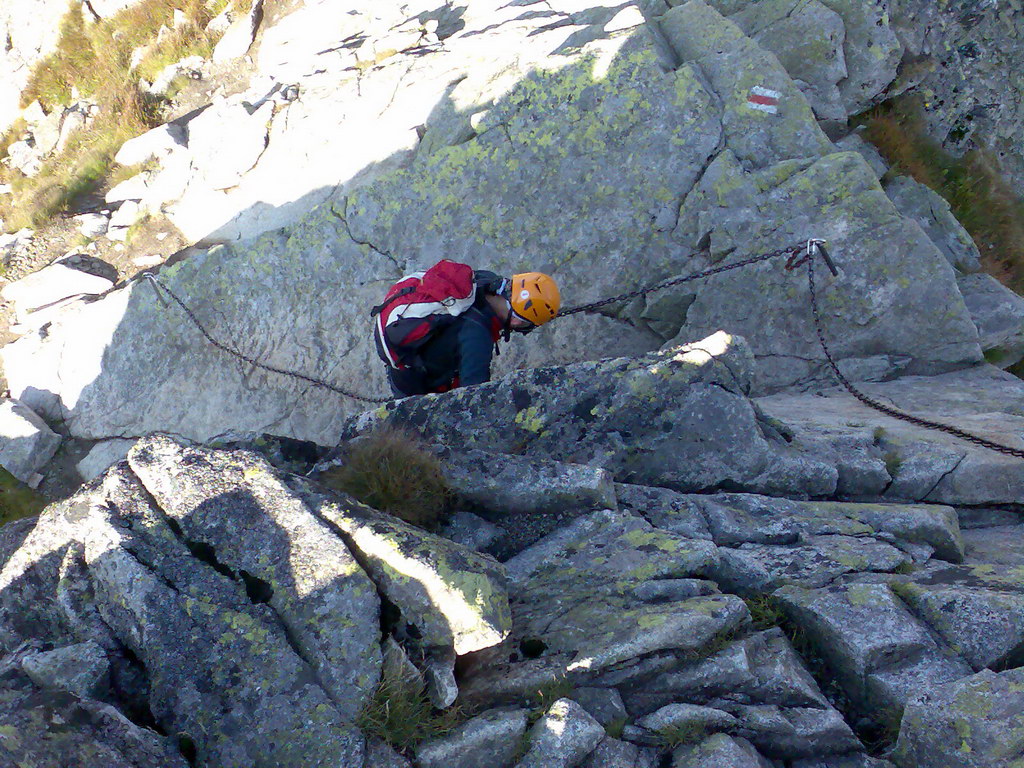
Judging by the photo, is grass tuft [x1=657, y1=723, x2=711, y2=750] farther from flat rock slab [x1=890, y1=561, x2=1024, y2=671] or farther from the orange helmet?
the orange helmet

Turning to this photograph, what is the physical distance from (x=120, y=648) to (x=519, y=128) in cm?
828

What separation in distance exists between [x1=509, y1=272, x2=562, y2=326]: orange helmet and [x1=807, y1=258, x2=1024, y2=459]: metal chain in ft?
10.8

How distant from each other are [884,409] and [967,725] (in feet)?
15.0

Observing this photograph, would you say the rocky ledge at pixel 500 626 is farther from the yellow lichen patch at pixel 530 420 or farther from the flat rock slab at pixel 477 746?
the yellow lichen patch at pixel 530 420

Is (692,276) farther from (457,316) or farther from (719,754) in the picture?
(719,754)

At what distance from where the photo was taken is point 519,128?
1018 centimetres

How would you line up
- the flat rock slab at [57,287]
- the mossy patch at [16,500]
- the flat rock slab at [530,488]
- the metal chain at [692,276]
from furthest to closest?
the flat rock slab at [57,287] < the mossy patch at [16,500] < the metal chain at [692,276] < the flat rock slab at [530,488]

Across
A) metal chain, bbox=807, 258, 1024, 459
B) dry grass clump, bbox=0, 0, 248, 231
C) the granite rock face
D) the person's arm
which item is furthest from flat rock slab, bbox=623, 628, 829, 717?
dry grass clump, bbox=0, 0, 248, 231

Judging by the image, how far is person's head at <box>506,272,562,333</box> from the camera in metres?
7.35

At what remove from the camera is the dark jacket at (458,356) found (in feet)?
23.9

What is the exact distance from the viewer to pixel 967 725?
11.5 feet

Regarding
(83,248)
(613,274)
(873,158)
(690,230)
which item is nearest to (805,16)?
A: (873,158)

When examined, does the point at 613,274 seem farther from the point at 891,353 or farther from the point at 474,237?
the point at 891,353

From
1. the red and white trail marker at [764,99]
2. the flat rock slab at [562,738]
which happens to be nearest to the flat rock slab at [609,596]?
the flat rock slab at [562,738]
